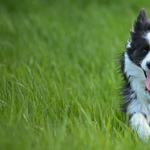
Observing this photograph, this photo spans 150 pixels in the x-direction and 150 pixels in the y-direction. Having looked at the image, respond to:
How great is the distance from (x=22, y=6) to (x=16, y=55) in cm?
424

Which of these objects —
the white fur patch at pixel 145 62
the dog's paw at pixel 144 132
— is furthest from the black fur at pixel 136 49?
the dog's paw at pixel 144 132

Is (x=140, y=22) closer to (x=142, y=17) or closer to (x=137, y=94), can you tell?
(x=142, y=17)

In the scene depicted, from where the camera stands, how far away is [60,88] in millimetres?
4266

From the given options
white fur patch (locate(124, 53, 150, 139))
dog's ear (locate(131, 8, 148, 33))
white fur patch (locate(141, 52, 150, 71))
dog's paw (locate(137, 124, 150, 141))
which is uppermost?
dog's ear (locate(131, 8, 148, 33))

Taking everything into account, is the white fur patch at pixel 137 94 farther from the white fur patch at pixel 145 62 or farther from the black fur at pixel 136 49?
the white fur patch at pixel 145 62

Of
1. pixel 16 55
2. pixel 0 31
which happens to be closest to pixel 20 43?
pixel 16 55

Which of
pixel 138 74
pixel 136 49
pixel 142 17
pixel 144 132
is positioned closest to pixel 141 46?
pixel 136 49

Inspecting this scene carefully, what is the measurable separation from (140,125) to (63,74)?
2559mm

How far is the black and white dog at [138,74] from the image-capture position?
141 inches

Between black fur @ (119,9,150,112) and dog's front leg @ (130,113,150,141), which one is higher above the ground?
black fur @ (119,9,150,112)

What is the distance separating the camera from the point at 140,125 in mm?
3350

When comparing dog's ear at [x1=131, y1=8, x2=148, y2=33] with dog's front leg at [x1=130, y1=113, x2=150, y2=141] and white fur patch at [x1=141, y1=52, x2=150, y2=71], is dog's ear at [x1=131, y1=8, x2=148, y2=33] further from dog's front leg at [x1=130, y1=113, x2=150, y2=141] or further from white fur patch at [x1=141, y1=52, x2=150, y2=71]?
dog's front leg at [x1=130, y1=113, x2=150, y2=141]

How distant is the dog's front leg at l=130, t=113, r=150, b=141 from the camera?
3.09 metres

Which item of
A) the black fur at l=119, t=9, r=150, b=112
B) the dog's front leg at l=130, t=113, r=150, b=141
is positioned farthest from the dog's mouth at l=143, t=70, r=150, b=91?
the dog's front leg at l=130, t=113, r=150, b=141
